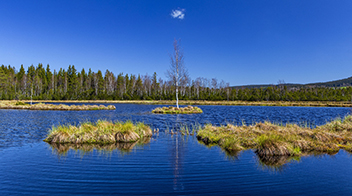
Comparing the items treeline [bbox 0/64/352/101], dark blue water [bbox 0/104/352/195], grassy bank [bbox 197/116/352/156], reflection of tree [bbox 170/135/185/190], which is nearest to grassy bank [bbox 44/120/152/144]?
dark blue water [bbox 0/104/352/195]

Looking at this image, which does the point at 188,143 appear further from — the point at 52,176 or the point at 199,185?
the point at 52,176

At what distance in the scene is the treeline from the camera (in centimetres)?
8469

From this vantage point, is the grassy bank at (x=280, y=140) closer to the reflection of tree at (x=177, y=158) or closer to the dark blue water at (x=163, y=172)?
the dark blue water at (x=163, y=172)

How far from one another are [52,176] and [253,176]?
6759mm

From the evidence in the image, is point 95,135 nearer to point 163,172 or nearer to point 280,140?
point 163,172

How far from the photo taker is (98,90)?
100812mm

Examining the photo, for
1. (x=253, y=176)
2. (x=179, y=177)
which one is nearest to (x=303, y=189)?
(x=253, y=176)

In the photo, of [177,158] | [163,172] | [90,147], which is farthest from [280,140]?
[90,147]

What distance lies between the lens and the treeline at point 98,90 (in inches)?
3334

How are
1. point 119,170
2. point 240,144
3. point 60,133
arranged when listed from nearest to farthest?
point 119,170
point 240,144
point 60,133

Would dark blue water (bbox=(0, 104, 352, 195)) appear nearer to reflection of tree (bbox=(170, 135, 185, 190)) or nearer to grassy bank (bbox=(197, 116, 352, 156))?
reflection of tree (bbox=(170, 135, 185, 190))

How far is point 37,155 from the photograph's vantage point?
10102 millimetres

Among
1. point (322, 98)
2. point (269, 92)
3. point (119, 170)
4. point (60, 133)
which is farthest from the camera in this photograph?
point (269, 92)

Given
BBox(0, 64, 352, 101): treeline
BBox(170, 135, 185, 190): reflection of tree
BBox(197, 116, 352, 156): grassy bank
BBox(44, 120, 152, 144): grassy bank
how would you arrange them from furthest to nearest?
BBox(0, 64, 352, 101): treeline < BBox(44, 120, 152, 144): grassy bank < BBox(197, 116, 352, 156): grassy bank < BBox(170, 135, 185, 190): reflection of tree
